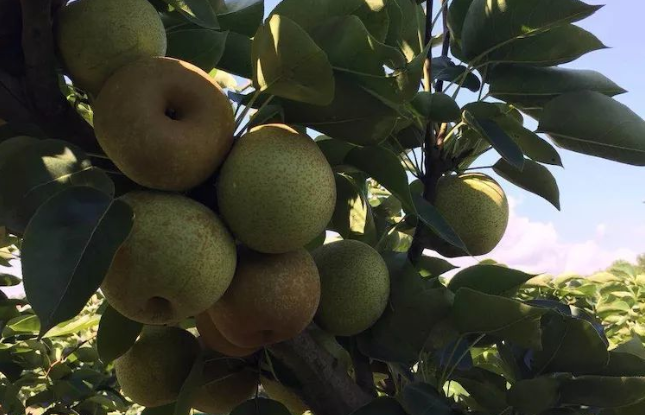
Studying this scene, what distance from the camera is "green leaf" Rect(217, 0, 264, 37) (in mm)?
1193

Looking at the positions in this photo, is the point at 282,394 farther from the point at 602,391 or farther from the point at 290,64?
the point at 290,64

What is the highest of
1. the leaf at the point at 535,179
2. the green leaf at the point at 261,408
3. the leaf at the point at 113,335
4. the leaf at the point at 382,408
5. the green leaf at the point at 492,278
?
the leaf at the point at 535,179

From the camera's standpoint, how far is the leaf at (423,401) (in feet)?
3.49

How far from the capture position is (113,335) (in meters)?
1.15

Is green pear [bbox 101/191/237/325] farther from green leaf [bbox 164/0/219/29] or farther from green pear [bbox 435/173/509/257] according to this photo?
green pear [bbox 435/173/509/257]

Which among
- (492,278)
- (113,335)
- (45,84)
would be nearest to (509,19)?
(492,278)

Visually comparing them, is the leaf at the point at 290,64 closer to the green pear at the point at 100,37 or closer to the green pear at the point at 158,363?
the green pear at the point at 100,37

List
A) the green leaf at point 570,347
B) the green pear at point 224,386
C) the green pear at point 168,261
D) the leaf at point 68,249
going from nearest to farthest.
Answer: the leaf at point 68,249 < the green pear at point 168,261 < the green leaf at point 570,347 < the green pear at point 224,386

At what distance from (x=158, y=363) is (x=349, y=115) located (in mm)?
571

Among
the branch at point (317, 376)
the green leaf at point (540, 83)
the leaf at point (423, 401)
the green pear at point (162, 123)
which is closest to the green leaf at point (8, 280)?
the branch at point (317, 376)

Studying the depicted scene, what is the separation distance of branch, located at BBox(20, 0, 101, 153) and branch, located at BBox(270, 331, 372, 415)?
0.46 metres

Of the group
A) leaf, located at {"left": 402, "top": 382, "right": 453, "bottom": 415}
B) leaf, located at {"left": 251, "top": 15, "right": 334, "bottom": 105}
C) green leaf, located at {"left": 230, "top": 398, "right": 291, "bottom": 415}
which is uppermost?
leaf, located at {"left": 251, "top": 15, "right": 334, "bottom": 105}

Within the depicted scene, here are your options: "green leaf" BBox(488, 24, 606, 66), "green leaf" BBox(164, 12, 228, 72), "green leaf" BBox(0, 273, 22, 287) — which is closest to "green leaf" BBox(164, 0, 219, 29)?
"green leaf" BBox(164, 12, 228, 72)

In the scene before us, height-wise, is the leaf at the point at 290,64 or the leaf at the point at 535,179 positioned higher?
the leaf at the point at 290,64
